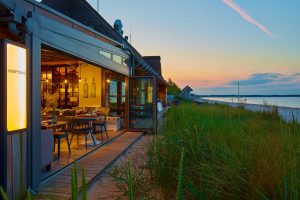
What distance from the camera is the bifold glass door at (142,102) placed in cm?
954

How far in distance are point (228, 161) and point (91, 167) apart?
9.81 ft

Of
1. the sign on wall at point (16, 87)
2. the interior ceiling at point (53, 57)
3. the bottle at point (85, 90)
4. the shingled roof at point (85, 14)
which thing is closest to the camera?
the sign on wall at point (16, 87)

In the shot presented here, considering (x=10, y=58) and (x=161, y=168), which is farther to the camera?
(x=161, y=168)

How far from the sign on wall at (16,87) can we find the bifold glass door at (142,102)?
20.9 ft

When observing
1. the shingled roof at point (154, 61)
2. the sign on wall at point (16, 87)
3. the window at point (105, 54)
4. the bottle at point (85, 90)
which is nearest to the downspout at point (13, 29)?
the sign on wall at point (16, 87)

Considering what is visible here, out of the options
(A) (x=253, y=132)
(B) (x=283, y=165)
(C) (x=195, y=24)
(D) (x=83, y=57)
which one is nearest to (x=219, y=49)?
(C) (x=195, y=24)

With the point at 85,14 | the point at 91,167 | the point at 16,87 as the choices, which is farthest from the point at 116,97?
the point at 16,87

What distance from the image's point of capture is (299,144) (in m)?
2.33

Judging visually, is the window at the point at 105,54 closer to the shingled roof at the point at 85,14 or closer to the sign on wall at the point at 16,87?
the sign on wall at the point at 16,87

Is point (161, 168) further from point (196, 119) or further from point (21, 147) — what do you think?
point (21, 147)

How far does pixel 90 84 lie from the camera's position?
11164mm

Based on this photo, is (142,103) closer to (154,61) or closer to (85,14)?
(85,14)

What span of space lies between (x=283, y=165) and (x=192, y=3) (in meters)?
9.54

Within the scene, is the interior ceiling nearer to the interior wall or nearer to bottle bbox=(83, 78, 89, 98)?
the interior wall
